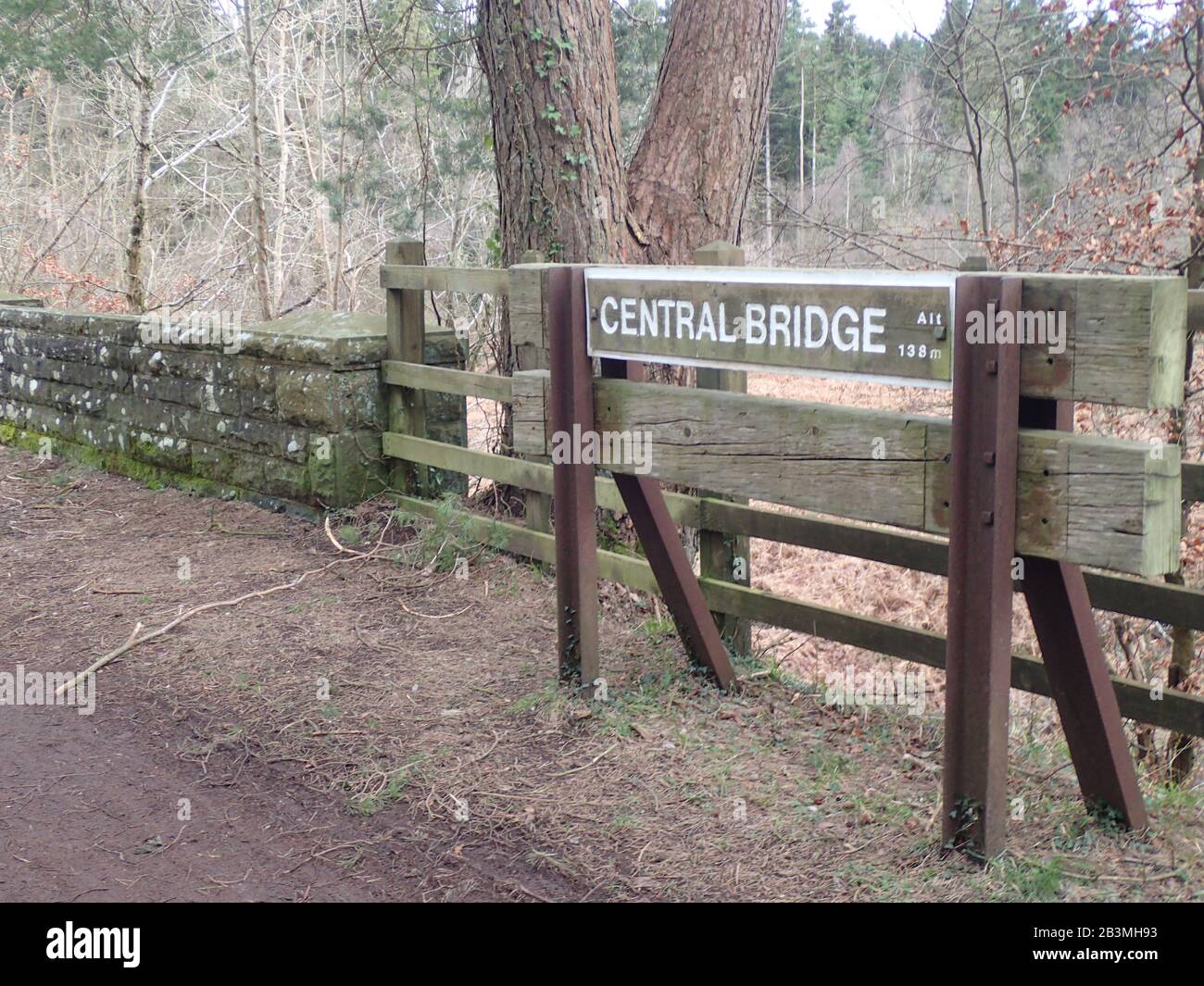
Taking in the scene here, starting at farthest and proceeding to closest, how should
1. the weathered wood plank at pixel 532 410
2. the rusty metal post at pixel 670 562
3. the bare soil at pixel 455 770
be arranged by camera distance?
1. the weathered wood plank at pixel 532 410
2. the rusty metal post at pixel 670 562
3. the bare soil at pixel 455 770

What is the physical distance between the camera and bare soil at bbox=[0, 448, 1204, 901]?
361 cm

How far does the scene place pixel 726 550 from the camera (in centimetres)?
568

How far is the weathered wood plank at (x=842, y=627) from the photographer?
14.0 feet

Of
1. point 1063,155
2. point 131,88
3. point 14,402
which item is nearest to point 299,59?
point 131,88

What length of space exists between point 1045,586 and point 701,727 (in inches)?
66.8

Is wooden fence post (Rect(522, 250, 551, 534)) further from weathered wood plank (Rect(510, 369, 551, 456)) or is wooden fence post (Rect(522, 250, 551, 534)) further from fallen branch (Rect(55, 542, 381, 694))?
weathered wood plank (Rect(510, 369, 551, 456))

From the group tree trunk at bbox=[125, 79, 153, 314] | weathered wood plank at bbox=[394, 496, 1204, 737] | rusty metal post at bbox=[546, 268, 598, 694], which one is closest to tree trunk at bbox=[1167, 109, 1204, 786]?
weathered wood plank at bbox=[394, 496, 1204, 737]

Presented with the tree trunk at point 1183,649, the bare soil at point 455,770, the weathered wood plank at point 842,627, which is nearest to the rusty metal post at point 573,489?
the bare soil at point 455,770

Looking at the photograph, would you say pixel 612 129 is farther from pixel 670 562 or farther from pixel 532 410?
pixel 670 562

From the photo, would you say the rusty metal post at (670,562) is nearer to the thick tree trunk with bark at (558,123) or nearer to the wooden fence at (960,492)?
the wooden fence at (960,492)

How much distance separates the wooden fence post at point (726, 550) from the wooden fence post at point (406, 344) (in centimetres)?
231

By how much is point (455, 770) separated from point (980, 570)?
2086 millimetres
